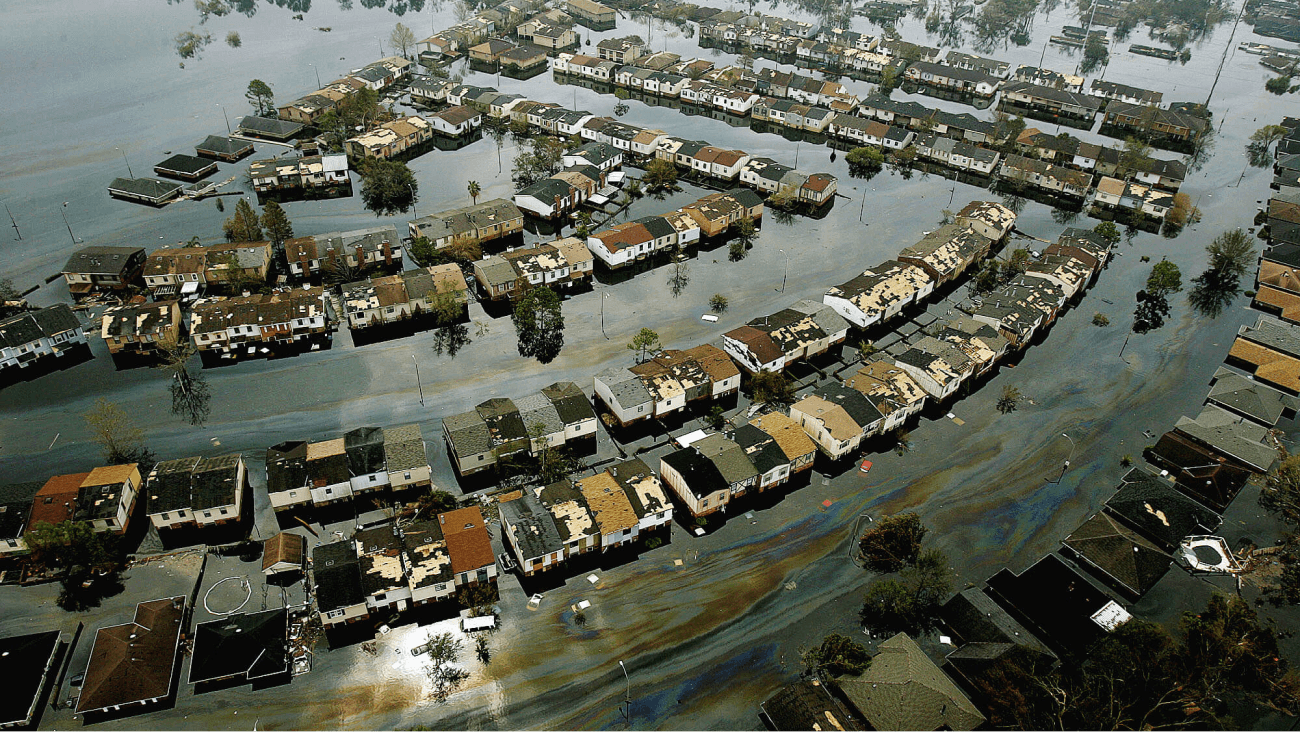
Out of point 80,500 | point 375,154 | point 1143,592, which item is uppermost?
point 375,154

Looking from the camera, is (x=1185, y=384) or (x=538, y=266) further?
(x=538, y=266)

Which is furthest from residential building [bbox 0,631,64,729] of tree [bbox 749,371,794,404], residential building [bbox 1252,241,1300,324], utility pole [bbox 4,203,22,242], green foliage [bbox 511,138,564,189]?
residential building [bbox 1252,241,1300,324]

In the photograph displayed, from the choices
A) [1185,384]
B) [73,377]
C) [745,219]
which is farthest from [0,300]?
[1185,384]

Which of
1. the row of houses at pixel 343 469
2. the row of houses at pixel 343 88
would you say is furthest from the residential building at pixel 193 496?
the row of houses at pixel 343 88

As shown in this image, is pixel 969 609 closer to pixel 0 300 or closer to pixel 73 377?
pixel 73 377

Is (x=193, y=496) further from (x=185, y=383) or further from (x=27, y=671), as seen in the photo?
(x=185, y=383)

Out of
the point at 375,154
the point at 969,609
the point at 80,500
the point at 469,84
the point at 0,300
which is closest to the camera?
the point at 969,609

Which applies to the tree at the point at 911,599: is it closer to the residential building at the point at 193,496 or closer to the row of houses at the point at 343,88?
the residential building at the point at 193,496

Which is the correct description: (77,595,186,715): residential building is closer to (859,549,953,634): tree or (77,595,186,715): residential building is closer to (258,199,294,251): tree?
(859,549,953,634): tree
